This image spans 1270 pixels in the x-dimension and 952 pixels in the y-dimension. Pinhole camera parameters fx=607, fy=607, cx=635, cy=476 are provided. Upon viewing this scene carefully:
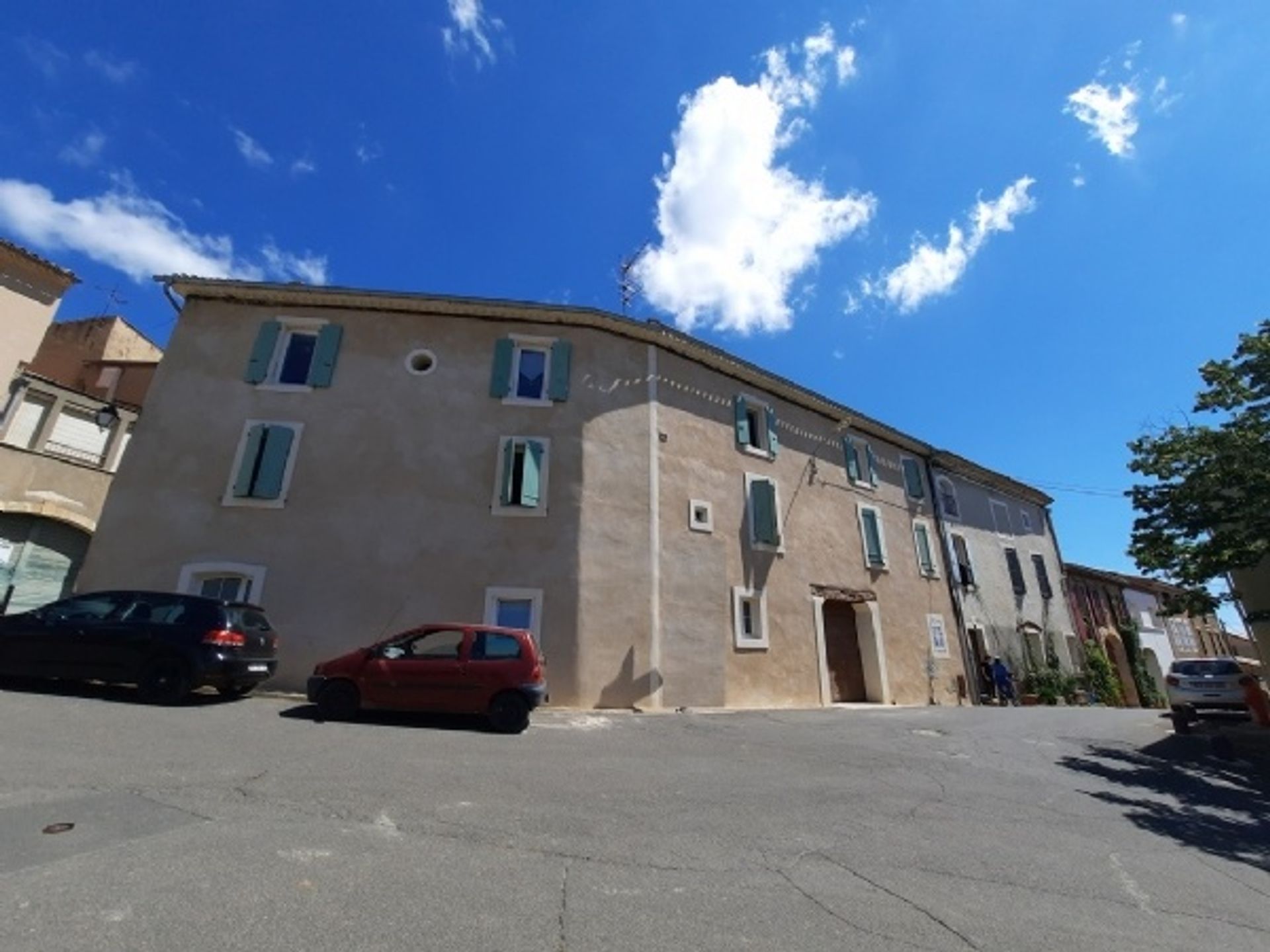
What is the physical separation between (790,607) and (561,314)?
9299mm

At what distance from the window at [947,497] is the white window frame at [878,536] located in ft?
15.1

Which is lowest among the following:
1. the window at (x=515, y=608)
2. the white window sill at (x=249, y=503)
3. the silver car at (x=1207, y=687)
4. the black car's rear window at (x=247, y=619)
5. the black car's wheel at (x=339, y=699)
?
the black car's wheel at (x=339, y=699)

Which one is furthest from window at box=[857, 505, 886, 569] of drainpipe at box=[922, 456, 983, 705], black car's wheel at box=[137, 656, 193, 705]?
black car's wheel at box=[137, 656, 193, 705]

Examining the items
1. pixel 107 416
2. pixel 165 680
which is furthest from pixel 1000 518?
pixel 107 416

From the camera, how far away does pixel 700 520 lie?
48.1 feet

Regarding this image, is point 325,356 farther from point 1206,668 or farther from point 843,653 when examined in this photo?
point 1206,668

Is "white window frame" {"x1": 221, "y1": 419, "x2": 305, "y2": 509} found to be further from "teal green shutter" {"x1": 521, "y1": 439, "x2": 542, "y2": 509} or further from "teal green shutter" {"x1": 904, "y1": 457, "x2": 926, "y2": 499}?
"teal green shutter" {"x1": 904, "y1": 457, "x2": 926, "y2": 499}

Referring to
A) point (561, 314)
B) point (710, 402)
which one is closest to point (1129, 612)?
point (710, 402)

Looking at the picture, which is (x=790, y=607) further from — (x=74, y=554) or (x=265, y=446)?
(x=74, y=554)

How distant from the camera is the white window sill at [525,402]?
14.0 m

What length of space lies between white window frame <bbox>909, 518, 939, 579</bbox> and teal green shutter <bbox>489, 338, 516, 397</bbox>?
14.0 meters

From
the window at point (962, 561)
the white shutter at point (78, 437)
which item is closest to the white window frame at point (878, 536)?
the window at point (962, 561)

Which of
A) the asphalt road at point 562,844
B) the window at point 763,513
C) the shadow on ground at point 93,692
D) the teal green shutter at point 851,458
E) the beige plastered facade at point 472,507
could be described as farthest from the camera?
the teal green shutter at point 851,458

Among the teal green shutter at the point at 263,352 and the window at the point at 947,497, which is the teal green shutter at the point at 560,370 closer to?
the teal green shutter at the point at 263,352
